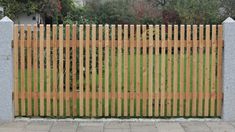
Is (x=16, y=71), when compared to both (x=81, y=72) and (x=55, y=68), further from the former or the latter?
(x=81, y=72)

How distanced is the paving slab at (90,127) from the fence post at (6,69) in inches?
49.3

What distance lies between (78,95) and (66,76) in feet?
1.29

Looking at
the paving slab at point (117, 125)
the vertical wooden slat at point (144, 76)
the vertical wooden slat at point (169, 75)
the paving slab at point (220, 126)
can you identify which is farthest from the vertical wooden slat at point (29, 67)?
the paving slab at point (220, 126)

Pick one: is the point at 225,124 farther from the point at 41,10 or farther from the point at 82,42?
the point at 41,10

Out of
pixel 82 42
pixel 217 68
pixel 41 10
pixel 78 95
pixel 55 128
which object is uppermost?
pixel 41 10

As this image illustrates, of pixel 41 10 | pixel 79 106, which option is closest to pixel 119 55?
pixel 79 106

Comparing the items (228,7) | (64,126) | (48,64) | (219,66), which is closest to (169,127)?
(219,66)

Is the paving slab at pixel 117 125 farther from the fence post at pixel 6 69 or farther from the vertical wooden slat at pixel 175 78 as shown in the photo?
the fence post at pixel 6 69

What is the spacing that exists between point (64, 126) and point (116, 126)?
842mm

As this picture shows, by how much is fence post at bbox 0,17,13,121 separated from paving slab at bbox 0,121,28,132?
14 cm

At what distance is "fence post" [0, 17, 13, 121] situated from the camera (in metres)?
7.04

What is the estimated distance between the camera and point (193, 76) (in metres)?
7.32

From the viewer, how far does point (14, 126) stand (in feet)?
22.6

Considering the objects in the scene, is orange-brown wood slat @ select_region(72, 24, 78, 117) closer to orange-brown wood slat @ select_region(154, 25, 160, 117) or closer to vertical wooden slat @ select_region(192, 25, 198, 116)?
orange-brown wood slat @ select_region(154, 25, 160, 117)
